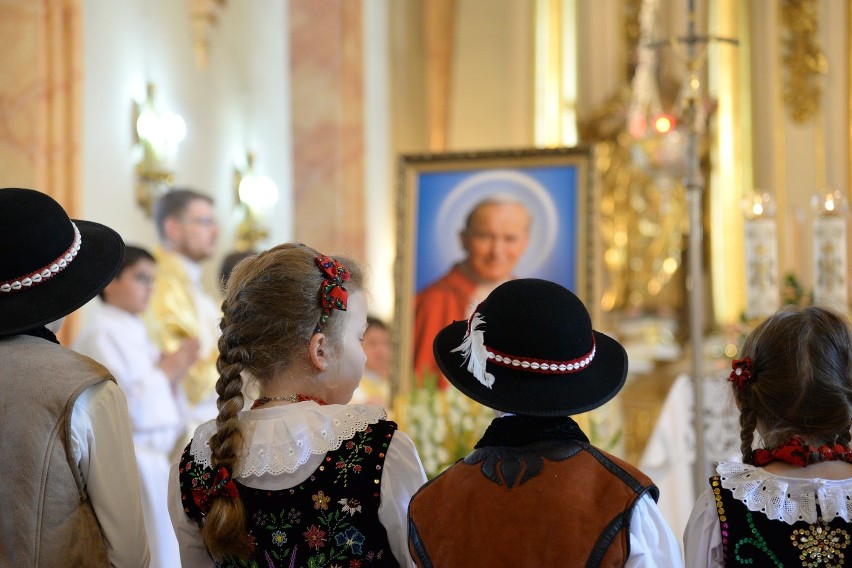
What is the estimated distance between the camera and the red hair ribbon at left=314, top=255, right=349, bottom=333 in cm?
224

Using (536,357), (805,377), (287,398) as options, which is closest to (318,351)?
(287,398)

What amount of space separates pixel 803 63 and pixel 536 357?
6714 mm

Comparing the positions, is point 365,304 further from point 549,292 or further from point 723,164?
point 723,164

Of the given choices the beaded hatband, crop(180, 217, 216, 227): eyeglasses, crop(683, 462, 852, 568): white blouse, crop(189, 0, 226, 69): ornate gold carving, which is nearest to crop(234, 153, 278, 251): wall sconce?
crop(189, 0, 226, 69): ornate gold carving

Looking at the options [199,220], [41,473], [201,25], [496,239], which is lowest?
[41,473]

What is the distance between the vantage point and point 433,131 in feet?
33.8

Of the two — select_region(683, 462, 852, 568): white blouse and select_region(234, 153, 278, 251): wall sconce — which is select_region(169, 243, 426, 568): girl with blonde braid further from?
select_region(234, 153, 278, 251): wall sconce

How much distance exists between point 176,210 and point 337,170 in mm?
3265

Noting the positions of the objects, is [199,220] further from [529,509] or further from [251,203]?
[529,509]

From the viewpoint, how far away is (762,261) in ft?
15.3

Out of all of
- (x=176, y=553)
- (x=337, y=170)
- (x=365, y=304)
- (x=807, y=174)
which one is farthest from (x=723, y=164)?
(x=365, y=304)

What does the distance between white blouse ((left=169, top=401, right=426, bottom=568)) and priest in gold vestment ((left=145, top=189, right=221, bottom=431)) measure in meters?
3.81

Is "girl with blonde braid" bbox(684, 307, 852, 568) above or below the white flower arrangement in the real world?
above

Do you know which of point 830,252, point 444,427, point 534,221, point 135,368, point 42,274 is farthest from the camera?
point 534,221
